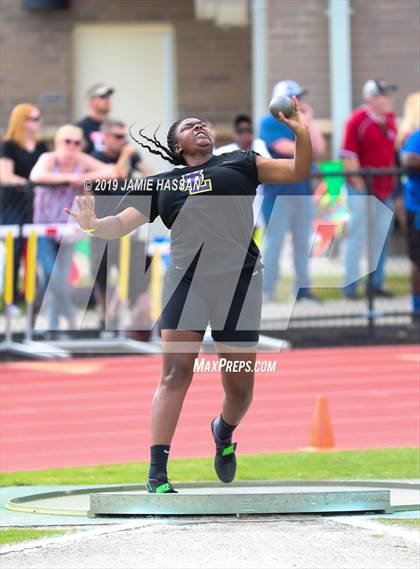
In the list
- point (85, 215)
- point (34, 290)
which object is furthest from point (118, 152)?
point (85, 215)

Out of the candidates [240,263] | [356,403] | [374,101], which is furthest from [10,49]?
[240,263]

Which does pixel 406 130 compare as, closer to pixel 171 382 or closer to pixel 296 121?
pixel 171 382

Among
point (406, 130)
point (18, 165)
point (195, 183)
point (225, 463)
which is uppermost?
point (406, 130)

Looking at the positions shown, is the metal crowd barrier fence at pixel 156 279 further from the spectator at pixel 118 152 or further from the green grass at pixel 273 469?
the green grass at pixel 273 469

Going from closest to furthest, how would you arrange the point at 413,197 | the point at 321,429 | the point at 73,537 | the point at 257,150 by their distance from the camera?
1. the point at 73,537
2. the point at 321,429
3. the point at 257,150
4. the point at 413,197

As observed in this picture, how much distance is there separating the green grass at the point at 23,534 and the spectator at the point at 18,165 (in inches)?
292

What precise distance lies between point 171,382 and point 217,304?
479 millimetres

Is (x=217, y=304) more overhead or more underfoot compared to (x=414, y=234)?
more underfoot

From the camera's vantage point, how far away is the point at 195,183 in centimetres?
804

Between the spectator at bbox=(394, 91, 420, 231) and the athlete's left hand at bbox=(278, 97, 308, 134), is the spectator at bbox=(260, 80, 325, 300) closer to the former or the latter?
the spectator at bbox=(394, 91, 420, 231)

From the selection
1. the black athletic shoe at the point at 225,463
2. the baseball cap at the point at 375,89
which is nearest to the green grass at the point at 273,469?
the black athletic shoe at the point at 225,463

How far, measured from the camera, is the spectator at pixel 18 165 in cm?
1520

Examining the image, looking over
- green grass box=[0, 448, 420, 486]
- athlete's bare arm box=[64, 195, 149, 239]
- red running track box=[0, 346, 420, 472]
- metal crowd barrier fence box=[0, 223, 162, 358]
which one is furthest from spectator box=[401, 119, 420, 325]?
athlete's bare arm box=[64, 195, 149, 239]

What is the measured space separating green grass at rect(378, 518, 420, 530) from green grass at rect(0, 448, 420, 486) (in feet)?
5.92
